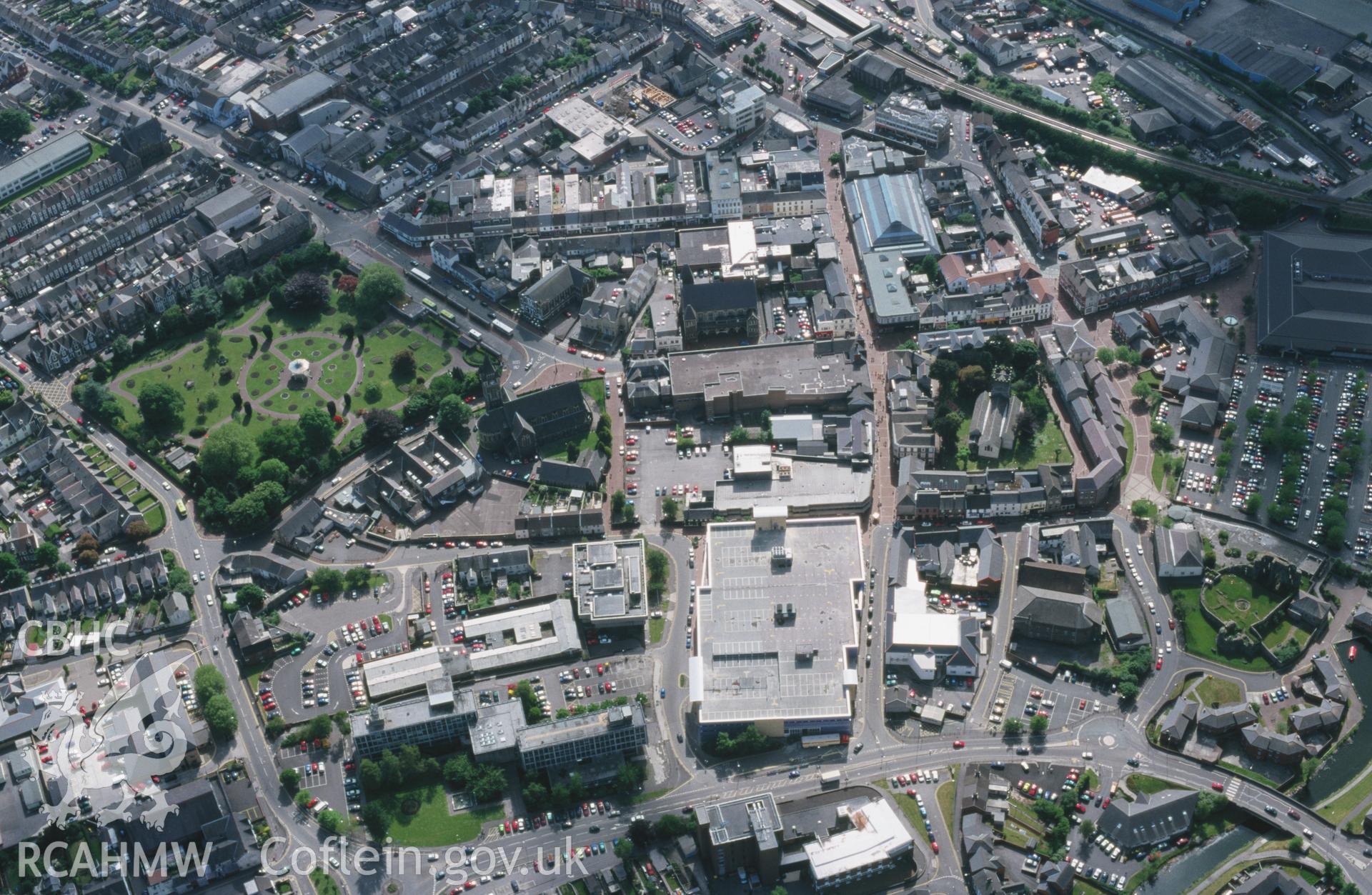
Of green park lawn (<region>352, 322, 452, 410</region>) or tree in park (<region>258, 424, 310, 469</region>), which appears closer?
tree in park (<region>258, 424, 310, 469</region>)

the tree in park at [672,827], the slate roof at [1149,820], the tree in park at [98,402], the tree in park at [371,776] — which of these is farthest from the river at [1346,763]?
the tree in park at [98,402]

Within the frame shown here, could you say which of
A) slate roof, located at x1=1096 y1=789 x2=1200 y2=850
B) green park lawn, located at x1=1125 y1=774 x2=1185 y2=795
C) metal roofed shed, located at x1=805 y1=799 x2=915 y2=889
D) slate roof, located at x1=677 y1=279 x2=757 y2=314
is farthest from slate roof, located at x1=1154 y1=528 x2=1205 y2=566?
slate roof, located at x1=677 y1=279 x2=757 y2=314

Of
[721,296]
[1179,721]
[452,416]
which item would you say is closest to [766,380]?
[721,296]

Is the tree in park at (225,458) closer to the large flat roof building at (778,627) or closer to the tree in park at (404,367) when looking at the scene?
the tree in park at (404,367)

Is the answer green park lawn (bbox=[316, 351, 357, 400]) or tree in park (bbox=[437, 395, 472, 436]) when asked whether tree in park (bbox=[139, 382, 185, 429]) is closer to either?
green park lawn (bbox=[316, 351, 357, 400])

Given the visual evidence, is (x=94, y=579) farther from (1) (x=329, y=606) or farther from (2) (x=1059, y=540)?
(2) (x=1059, y=540)

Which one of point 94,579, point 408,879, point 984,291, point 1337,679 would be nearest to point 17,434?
point 94,579
